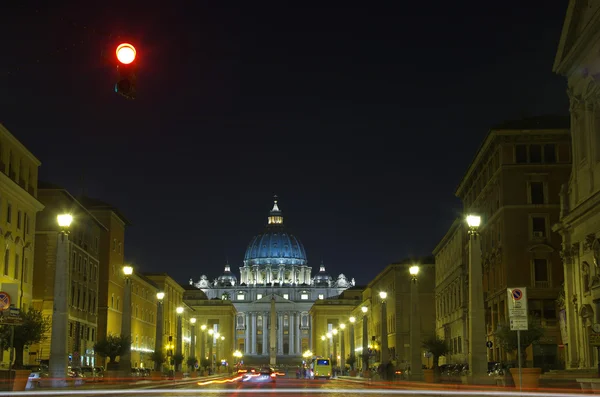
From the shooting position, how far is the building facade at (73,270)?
78.0 meters

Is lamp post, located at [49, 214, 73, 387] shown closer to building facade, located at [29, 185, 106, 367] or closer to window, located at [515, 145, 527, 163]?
building facade, located at [29, 185, 106, 367]

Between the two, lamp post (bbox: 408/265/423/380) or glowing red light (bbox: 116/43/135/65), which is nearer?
glowing red light (bbox: 116/43/135/65)

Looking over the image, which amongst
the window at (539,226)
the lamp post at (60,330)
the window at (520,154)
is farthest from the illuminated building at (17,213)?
the window at (539,226)

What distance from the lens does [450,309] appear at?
102188 millimetres

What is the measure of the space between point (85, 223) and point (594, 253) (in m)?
54.6

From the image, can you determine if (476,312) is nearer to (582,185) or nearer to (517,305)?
(517,305)

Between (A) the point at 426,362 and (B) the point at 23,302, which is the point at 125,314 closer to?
(B) the point at 23,302

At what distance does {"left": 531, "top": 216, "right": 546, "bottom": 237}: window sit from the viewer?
227 ft

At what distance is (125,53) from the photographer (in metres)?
17.8

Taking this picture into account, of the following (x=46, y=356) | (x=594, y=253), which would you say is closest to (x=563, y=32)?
(x=594, y=253)

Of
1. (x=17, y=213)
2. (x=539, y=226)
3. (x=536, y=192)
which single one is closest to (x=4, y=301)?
(x=17, y=213)

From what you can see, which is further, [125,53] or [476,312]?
[476,312]

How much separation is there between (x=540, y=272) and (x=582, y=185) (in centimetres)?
1845

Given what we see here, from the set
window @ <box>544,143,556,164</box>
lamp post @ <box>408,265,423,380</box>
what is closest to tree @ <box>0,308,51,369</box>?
lamp post @ <box>408,265,423,380</box>
